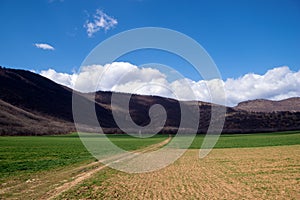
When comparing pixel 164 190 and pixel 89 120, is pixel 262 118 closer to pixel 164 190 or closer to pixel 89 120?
pixel 89 120

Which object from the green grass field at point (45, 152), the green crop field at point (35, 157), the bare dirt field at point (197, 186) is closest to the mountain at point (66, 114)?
the green grass field at point (45, 152)

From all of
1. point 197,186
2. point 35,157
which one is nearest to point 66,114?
point 35,157

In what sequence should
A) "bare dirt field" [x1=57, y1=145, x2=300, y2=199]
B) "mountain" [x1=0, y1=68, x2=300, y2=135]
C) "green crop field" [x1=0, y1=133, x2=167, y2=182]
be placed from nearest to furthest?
1. "bare dirt field" [x1=57, y1=145, x2=300, y2=199]
2. "green crop field" [x1=0, y1=133, x2=167, y2=182]
3. "mountain" [x1=0, y1=68, x2=300, y2=135]

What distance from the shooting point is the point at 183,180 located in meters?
17.8

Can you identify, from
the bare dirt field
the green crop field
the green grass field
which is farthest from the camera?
the green grass field

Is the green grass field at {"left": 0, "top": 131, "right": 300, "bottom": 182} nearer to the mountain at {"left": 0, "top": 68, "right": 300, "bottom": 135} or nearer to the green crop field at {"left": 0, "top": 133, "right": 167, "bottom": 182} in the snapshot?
the green crop field at {"left": 0, "top": 133, "right": 167, "bottom": 182}

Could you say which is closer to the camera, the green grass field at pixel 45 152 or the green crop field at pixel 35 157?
the green crop field at pixel 35 157

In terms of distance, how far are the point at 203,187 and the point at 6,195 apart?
9623 millimetres

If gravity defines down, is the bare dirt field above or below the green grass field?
below

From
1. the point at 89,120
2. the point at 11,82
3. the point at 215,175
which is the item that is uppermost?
the point at 11,82

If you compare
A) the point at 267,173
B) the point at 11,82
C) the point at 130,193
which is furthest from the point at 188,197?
the point at 11,82

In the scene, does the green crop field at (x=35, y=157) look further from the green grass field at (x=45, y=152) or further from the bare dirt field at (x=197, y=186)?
the bare dirt field at (x=197, y=186)

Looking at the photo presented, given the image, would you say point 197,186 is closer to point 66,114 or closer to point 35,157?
point 35,157

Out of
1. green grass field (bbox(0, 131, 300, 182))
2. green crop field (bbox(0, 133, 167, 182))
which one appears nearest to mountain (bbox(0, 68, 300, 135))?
green grass field (bbox(0, 131, 300, 182))
